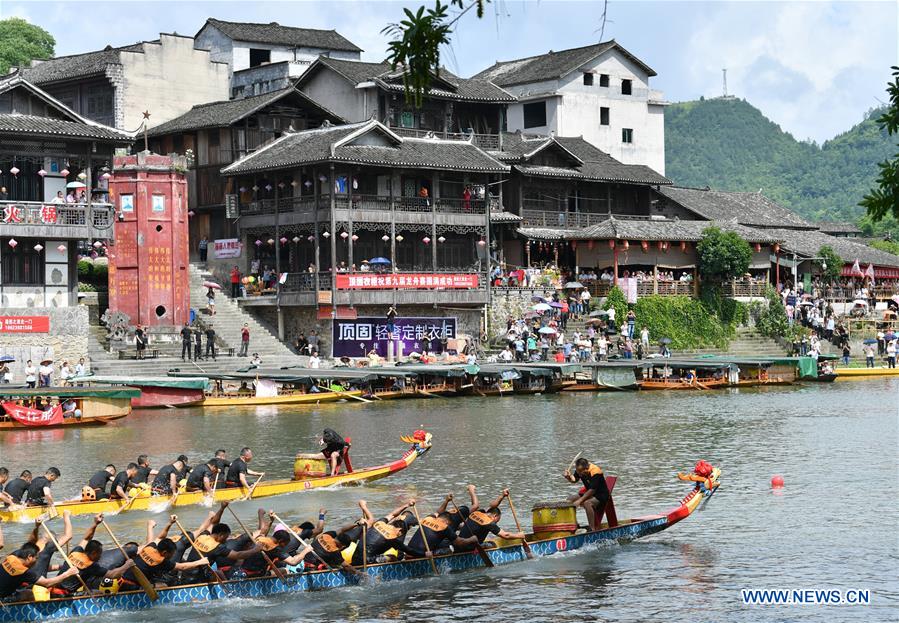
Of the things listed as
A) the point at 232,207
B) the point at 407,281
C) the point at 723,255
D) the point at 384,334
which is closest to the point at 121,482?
the point at 384,334

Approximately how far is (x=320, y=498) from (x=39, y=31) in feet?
223

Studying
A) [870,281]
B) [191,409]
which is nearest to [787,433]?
[191,409]

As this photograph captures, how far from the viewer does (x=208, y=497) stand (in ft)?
94.4

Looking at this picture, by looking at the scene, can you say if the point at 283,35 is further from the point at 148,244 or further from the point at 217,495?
the point at 217,495

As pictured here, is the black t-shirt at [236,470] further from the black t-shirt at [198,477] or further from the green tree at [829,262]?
the green tree at [829,262]

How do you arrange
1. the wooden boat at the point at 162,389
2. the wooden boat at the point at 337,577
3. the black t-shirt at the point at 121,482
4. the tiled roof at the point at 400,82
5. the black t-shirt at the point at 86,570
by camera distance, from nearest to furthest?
the wooden boat at the point at 337,577, the black t-shirt at the point at 86,570, the black t-shirt at the point at 121,482, the wooden boat at the point at 162,389, the tiled roof at the point at 400,82

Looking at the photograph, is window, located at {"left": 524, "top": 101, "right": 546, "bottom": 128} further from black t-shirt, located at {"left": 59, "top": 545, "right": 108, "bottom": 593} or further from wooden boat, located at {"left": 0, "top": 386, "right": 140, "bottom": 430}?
black t-shirt, located at {"left": 59, "top": 545, "right": 108, "bottom": 593}

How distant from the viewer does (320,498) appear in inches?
1200

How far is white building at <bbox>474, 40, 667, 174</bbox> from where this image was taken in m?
79.4

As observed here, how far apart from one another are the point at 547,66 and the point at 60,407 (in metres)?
46.2

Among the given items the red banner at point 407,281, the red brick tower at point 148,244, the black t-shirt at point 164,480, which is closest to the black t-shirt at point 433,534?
the black t-shirt at point 164,480

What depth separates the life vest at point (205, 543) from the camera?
2136 cm

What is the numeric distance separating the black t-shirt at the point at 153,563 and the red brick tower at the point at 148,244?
34682mm

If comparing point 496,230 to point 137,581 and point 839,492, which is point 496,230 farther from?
point 137,581
